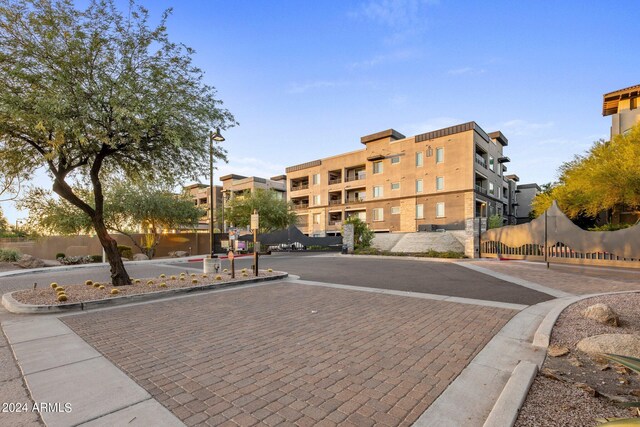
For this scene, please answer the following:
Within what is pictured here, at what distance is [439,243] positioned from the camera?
26.3 metres

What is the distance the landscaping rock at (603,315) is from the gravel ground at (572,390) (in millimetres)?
380

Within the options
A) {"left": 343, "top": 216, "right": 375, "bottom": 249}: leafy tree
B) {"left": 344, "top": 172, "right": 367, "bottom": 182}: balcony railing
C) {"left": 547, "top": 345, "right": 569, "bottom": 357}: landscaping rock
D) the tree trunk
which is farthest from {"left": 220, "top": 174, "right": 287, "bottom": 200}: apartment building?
{"left": 547, "top": 345, "right": 569, "bottom": 357}: landscaping rock

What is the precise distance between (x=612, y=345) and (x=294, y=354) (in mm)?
4587

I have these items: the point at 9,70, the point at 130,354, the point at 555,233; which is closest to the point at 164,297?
the point at 130,354

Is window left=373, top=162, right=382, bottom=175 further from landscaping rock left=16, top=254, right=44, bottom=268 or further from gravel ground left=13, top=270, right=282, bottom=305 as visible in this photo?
landscaping rock left=16, top=254, right=44, bottom=268

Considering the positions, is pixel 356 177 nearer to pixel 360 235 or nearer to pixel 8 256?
pixel 360 235

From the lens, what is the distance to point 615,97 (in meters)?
30.2

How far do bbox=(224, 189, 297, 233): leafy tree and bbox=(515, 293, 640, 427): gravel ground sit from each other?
33442mm

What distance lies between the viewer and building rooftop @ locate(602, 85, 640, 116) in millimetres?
28906

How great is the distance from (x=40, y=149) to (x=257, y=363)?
9.79m

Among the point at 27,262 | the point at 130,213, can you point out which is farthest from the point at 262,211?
the point at 27,262

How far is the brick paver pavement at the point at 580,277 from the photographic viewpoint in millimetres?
10117

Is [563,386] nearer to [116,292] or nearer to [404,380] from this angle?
[404,380]

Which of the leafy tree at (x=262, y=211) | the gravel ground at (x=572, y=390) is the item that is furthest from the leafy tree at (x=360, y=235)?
the gravel ground at (x=572, y=390)
